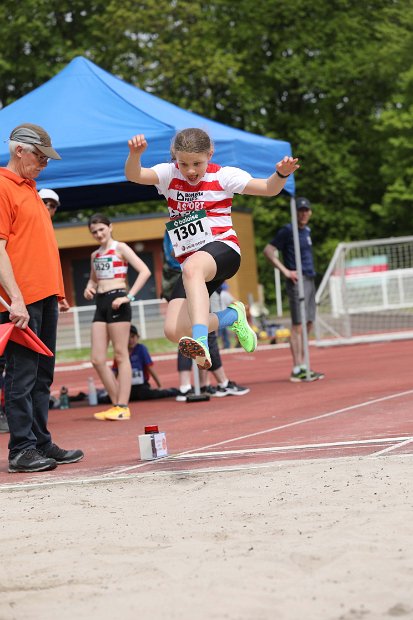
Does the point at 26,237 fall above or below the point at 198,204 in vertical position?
below

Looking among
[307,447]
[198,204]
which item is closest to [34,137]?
[198,204]

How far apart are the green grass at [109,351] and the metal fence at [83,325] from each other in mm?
362

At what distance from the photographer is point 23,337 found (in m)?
6.82

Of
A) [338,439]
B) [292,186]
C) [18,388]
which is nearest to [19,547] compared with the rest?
[18,388]

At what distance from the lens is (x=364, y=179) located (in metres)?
48.2

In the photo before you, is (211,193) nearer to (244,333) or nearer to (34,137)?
(244,333)

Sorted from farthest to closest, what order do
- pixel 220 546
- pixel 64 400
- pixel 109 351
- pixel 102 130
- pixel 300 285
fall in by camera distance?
pixel 109 351 → pixel 300 285 → pixel 64 400 → pixel 102 130 → pixel 220 546

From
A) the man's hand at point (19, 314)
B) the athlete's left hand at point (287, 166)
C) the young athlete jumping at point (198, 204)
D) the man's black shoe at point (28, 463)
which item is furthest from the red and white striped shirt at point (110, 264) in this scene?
the athlete's left hand at point (287, 166)

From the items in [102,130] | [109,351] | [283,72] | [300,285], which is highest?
[283,72]

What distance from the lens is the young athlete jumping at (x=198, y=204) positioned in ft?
21.4

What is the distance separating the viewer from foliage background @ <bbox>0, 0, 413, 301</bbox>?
1697 inches

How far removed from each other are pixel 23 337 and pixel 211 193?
1422 mm

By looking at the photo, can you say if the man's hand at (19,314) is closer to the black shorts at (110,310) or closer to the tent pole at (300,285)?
the black shorts at (110,310)

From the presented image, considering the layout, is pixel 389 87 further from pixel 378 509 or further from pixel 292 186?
pixel 378 509
